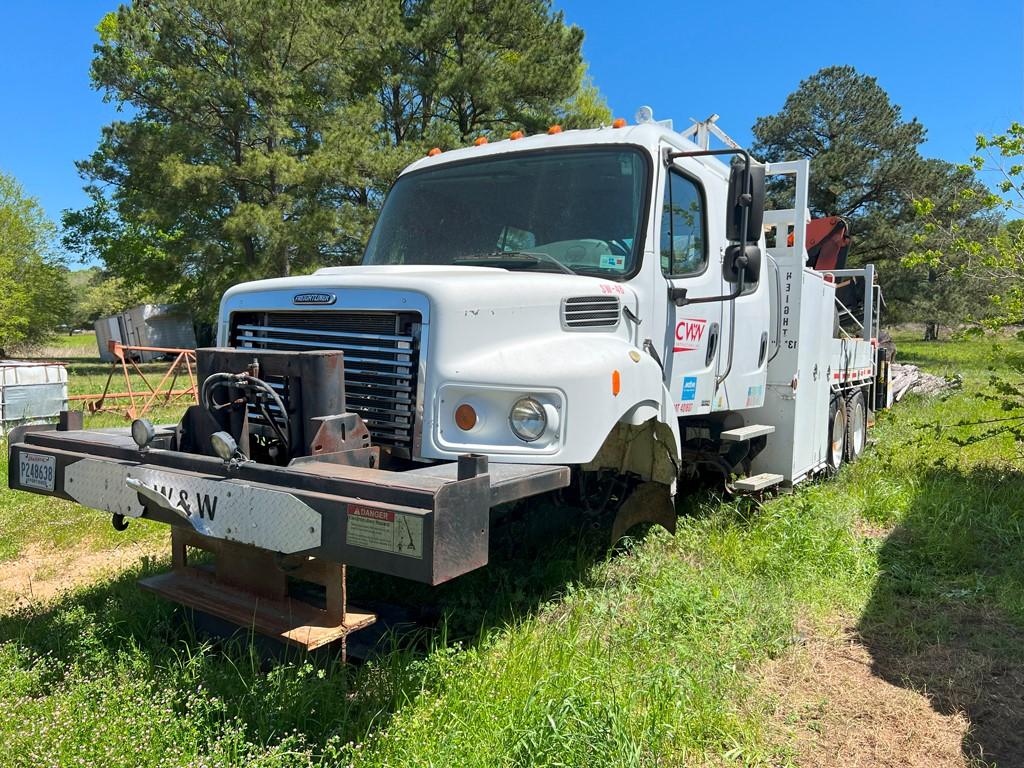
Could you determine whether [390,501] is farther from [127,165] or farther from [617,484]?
[127,165]

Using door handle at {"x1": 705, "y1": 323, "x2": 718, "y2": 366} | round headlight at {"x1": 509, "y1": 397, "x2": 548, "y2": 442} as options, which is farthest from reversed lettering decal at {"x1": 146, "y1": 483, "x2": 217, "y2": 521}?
door handle at {"x1": 705, "y1": 323, "x2": 718, "y2": 366}

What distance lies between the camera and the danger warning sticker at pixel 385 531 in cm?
258

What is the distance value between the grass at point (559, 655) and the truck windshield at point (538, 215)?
180 cm

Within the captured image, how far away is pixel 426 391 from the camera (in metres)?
3.34

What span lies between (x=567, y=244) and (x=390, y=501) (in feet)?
6.93

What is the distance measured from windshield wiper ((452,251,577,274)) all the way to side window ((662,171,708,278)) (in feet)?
2.24

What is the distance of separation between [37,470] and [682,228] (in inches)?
148

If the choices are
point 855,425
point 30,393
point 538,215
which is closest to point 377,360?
point 538,215

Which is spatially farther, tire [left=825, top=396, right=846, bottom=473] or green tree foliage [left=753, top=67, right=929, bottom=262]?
green tree foliage [left=753, top=67, right=929, bottom=262]

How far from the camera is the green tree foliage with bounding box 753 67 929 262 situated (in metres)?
28.2

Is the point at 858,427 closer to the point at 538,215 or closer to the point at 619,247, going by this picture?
the point at 619,247

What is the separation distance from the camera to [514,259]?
4.24 metres

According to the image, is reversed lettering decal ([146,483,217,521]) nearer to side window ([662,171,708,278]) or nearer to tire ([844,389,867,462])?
side window ([662,171,708,278])

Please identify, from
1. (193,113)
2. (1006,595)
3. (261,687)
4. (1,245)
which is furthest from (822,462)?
(1,245)
